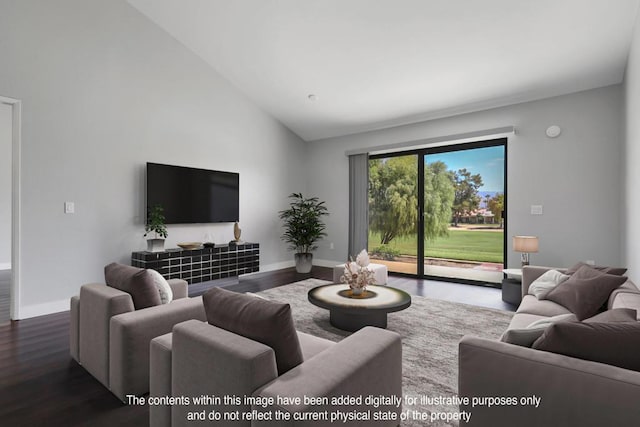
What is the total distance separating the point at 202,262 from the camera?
15.3ft

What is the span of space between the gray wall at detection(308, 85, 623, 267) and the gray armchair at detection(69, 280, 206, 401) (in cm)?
445

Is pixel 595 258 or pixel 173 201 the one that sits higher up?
pixel 173 201

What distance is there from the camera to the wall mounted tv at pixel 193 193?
4543mm

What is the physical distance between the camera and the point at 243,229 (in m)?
5.80

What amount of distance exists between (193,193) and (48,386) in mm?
3210

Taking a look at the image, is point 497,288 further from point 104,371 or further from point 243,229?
point 104,371

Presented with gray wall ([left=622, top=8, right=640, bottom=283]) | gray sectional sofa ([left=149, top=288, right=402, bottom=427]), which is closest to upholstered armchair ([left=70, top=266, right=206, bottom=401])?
gray sectional sofa ([left=149, top=288, right=402, bottom=427])

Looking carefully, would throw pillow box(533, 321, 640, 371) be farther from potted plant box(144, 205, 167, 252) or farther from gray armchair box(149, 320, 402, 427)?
potted plant box(144, 205, 167, 252)

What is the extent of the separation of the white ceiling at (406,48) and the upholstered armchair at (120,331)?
334cm

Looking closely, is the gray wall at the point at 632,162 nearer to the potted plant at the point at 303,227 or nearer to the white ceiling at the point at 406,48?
the white ceiling at the point at 406,48

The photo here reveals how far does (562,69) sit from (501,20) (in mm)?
1230

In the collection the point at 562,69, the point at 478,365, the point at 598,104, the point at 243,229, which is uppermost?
the point at 562,69

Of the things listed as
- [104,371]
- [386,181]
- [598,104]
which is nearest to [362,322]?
[104,371]

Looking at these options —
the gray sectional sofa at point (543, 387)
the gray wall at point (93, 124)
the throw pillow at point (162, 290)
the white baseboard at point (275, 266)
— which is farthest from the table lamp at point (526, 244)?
the gray wall at point (93, 124)
